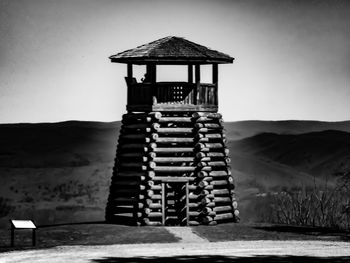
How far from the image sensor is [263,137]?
141 m

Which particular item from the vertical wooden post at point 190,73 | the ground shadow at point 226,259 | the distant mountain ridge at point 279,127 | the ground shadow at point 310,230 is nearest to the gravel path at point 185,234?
the ground shadow at point 310,230

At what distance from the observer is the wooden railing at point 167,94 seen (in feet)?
196

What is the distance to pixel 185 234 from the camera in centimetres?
5547

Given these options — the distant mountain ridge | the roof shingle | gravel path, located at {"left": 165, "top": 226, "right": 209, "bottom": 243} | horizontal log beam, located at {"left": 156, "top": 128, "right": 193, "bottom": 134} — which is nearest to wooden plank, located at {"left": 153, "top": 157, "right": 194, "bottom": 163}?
horizontal log beam, located at {"left": 156, "top": 128, "right": 193, "bottom": 134}

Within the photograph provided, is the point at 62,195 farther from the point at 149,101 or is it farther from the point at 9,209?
the point at 149,101

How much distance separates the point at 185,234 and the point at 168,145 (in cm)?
656

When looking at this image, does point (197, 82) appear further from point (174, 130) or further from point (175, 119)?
point (174, 130)

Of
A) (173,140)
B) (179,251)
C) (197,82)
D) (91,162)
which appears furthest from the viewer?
(91,162)

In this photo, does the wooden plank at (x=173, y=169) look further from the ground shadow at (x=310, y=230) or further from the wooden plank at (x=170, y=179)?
the ground shadow at (x=310, y=230)

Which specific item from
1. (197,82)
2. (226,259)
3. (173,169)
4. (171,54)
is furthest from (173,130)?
(226,259)

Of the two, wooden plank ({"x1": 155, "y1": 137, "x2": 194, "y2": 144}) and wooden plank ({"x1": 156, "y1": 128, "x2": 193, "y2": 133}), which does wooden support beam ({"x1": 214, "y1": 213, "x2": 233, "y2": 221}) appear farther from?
wooden plank ({"x1": 156, "y1": 128, "x2": 193, "y2": 133})

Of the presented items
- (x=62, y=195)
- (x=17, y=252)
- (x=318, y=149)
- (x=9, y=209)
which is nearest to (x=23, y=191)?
(x=62, y=195)

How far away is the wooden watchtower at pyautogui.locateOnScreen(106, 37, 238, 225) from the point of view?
194 ft

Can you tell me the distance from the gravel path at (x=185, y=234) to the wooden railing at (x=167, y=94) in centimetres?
549
